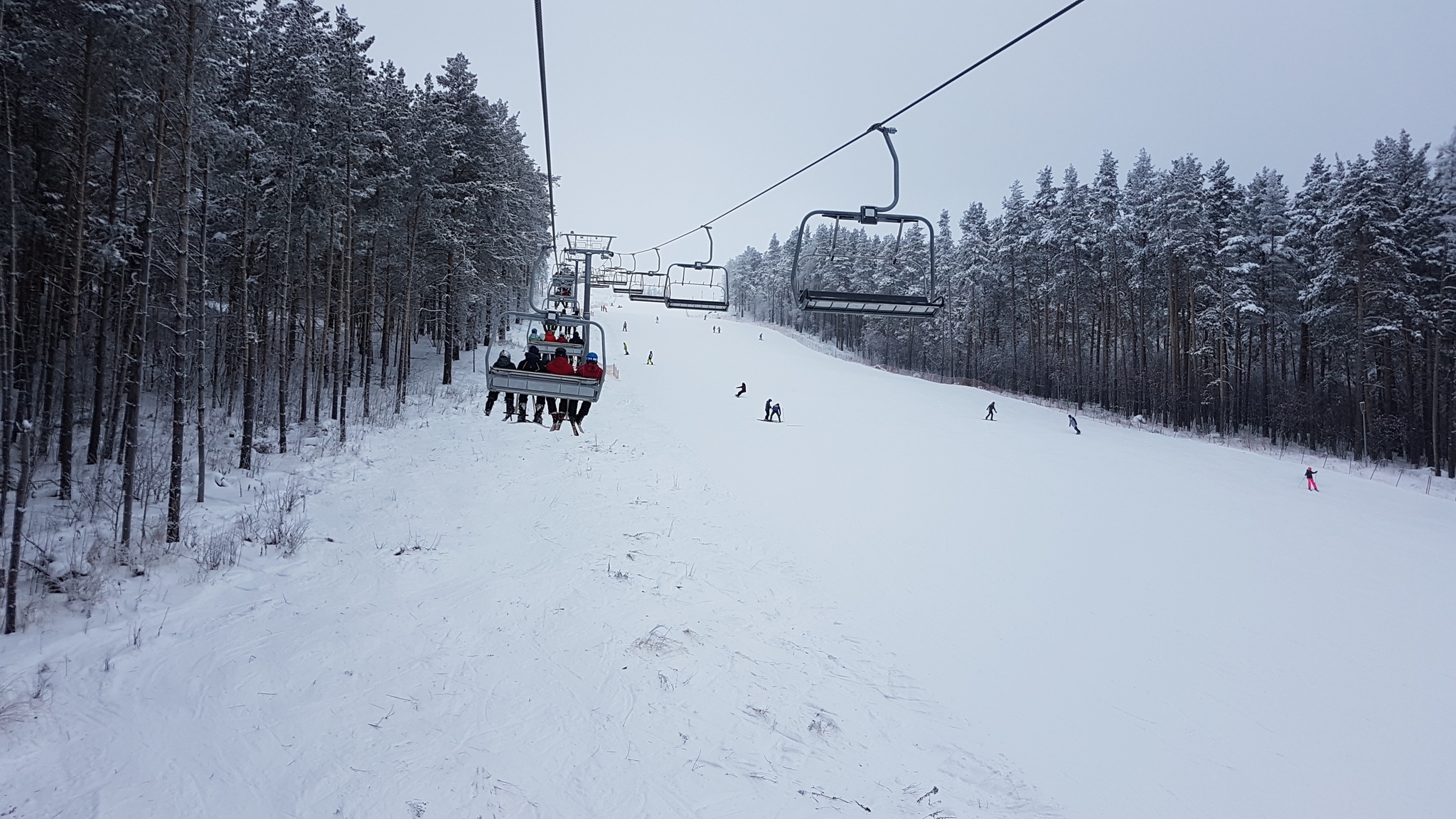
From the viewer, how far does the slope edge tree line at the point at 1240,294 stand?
28.5 meters

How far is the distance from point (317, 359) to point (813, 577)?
20.1 metres

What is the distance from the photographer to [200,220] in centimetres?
1359

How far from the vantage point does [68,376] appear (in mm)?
12695

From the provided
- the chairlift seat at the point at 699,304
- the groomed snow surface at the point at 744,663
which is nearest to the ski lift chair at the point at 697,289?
the chairlift seat at the point at 699,304

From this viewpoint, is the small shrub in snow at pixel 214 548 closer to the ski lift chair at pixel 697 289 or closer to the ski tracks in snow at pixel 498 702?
the ski tracks in snow at pixel 498 702

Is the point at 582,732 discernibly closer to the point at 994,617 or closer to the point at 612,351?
the point at 994,617

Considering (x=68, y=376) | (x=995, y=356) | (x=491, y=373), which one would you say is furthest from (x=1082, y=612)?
(x=995, y=356)

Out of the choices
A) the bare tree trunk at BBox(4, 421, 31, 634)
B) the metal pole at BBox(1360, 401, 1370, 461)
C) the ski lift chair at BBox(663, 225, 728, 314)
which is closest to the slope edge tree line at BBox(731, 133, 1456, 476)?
the metal pole at BBox(1360, 401, 1370, 461)

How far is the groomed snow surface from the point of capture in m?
6.71

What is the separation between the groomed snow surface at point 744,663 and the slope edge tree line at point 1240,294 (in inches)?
698

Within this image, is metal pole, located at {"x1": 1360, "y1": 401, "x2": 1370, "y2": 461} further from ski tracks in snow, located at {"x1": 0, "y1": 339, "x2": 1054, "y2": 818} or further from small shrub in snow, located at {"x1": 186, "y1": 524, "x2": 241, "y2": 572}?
small shrub in snow, located at {"x1": 186, "y1": 524, "x2": 241, "y2": 572}

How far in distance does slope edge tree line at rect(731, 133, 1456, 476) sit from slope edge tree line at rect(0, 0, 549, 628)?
20.2 metres

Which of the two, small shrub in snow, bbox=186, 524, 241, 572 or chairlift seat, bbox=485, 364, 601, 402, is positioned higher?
chairlift seat, bbox=485, 364, 601, 402

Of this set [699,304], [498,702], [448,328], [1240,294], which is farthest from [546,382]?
[1240,294]
